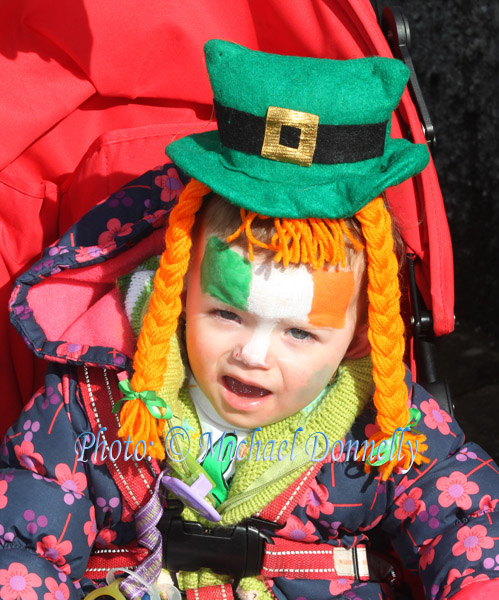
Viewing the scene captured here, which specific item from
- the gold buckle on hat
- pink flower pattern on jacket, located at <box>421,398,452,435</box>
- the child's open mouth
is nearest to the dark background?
pink flower pattern on jacket, located at <box>421,398,452,435</box>

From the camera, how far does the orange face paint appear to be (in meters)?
1.23

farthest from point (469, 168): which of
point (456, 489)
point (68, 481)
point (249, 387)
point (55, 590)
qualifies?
point (55, 590)

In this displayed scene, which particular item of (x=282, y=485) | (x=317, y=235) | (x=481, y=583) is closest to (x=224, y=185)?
(x=317, y=235)

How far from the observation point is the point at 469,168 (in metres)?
2.58

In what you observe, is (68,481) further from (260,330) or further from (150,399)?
(260,330)

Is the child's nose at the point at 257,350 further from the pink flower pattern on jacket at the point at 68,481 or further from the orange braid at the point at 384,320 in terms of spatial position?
the pink flower pattern on jacket at the point at 68,481

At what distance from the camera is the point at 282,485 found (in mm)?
1393

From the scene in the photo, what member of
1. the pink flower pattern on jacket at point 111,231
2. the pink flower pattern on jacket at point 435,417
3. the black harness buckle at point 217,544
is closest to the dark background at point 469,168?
the pink flower pattern on jacket at point 435,417

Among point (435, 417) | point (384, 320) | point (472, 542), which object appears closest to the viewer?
point (384, 320)

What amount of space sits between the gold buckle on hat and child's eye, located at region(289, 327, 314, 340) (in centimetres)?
26

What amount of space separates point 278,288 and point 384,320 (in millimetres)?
165

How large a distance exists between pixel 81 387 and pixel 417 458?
57 centimetres

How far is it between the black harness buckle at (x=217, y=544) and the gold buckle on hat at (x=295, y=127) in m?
0.63

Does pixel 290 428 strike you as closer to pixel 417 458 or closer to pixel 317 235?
pixel 417 458
